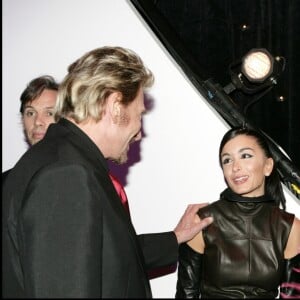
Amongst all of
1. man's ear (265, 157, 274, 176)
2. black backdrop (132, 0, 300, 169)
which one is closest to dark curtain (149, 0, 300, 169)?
black backdrop (132, 0, 300, 169)

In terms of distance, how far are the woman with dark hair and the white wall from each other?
40 cm

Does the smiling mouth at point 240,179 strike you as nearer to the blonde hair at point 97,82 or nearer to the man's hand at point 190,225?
the man's hand at point 190,225

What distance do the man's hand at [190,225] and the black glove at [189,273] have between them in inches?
3.3

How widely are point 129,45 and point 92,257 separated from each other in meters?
2.11

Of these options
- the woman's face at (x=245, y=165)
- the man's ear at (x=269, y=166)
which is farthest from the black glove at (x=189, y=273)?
the man's ear at (x=269, y=166)

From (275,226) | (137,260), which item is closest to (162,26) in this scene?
(275,226)

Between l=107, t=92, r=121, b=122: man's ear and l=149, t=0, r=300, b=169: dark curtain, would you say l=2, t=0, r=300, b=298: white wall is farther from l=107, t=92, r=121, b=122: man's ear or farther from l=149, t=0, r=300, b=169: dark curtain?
l=107, t=92, r=121, b=122: man's ear

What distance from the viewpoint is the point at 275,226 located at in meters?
2.51

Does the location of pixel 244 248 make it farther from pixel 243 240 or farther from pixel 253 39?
pixel 253 39

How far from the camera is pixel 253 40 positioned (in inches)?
132

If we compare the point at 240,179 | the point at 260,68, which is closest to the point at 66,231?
the point at 240,179

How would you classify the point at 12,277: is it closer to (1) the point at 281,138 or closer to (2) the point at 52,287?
(2) the point at 52,287

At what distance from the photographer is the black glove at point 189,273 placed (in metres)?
2.53

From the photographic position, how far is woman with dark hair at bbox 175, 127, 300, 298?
246 cm
